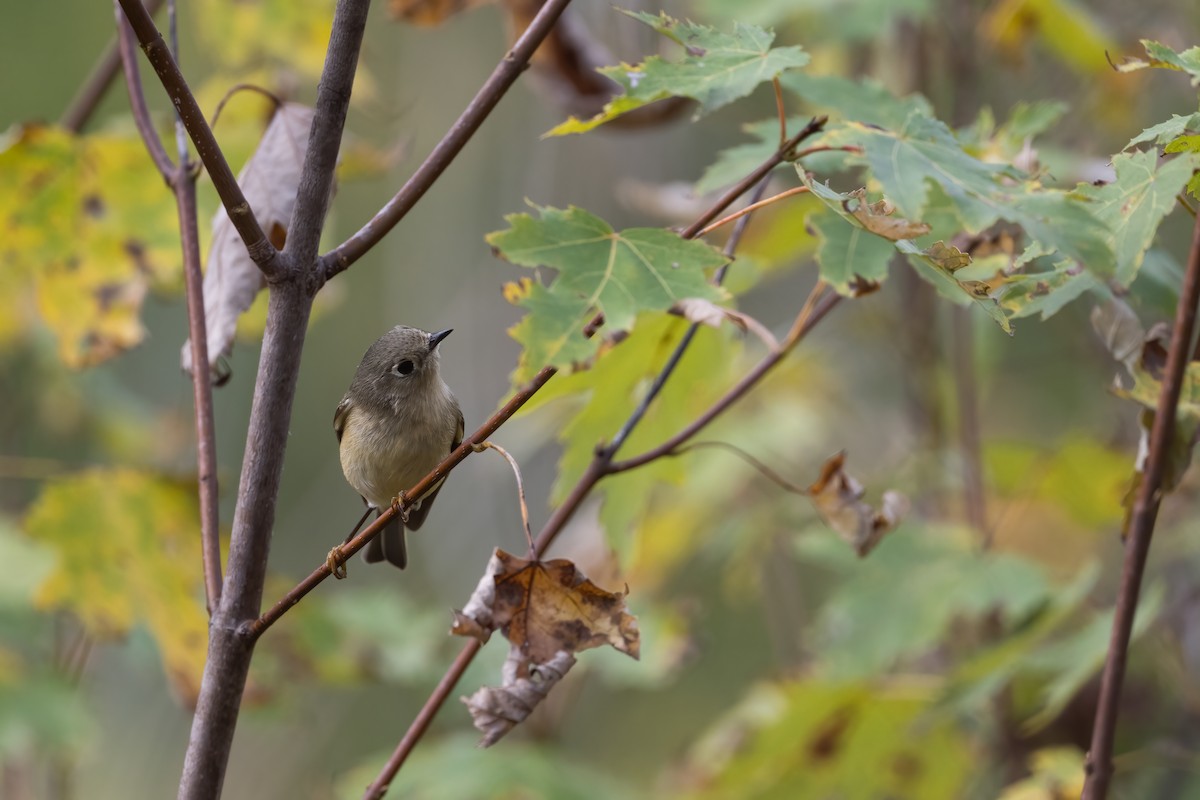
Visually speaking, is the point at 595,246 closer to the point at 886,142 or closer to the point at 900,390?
the point at 886,142

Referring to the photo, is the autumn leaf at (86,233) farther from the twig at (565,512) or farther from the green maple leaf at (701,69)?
the green maple leaf at (701,69)

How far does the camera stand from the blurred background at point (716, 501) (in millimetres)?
2305

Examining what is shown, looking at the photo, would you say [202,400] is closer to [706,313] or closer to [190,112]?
[190,112]

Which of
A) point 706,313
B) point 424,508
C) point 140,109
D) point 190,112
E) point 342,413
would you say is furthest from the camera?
point 342,413

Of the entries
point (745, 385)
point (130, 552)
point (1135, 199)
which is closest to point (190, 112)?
point (745, 385)

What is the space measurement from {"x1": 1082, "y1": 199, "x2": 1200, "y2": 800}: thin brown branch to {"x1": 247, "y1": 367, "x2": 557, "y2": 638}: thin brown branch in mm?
761

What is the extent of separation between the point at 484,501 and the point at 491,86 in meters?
3.39

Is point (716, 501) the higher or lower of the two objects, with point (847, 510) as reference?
higher

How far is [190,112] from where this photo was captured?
1.23 m

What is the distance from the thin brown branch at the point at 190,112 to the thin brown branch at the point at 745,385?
0.64 metres

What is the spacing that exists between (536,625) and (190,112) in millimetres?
675

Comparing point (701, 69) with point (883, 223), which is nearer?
point (883, 223)

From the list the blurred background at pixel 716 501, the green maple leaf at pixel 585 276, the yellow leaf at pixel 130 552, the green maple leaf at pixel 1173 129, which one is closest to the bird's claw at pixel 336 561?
the green maple leaf at pixel 585 276

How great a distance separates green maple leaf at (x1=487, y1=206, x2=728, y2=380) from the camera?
123cm
